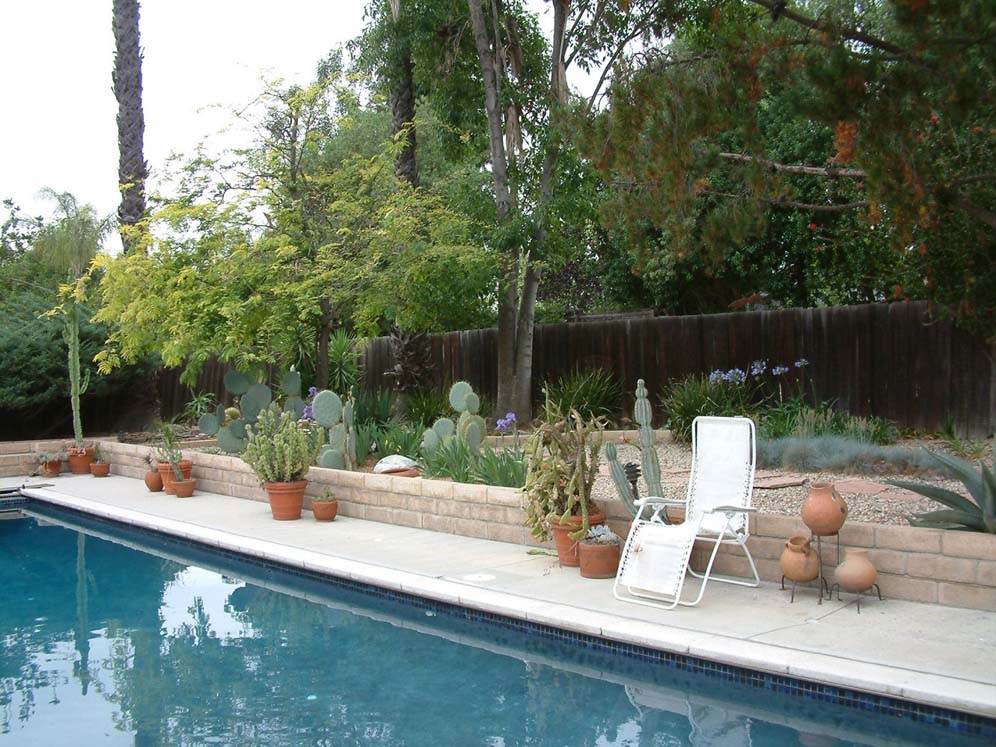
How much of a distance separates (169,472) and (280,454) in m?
2.99

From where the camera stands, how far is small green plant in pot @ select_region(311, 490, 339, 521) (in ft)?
30.3

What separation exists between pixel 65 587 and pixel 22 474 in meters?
6.89

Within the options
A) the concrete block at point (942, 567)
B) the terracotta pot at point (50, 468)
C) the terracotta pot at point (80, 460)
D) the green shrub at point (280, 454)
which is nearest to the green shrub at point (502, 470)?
the green shrub at point (280, 454)

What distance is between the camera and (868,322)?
1112 centimetres

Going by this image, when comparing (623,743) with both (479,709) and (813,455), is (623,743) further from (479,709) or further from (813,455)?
(813,455)

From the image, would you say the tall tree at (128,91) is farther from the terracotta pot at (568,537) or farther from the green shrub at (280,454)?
the terracotta pot at (568,537)

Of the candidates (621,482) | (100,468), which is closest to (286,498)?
(621,482)

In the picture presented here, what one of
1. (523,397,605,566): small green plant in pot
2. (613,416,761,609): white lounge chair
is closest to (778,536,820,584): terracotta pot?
(613,416,761,609): white lounge chair

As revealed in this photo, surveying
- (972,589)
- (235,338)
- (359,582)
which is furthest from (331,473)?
(972,589)

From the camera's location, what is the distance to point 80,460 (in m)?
14.2

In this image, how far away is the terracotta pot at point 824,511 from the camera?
545 centimetres

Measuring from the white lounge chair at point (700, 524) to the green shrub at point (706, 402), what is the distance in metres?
4.35

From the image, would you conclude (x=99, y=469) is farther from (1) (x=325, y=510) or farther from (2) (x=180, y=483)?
(1) (x=325, y=510)

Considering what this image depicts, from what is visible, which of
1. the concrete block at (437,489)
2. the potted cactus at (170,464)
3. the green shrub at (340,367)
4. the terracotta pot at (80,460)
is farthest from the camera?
the green shrub at (340,367)
